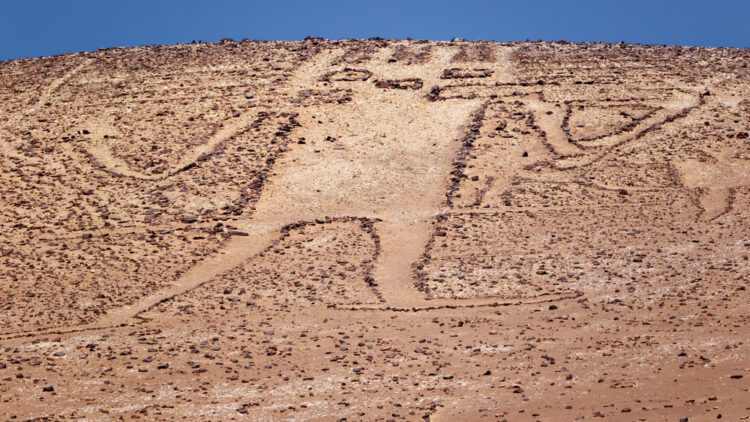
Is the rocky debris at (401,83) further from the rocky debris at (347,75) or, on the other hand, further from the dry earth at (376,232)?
the rocky debris at (347,75)

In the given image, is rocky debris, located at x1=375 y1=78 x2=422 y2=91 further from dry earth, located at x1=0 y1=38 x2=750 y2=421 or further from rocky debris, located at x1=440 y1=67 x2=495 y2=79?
rocky debris, located at x1=440 y1=67 x2=495 y2=79

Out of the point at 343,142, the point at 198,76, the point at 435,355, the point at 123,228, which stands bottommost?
the point at 435,355

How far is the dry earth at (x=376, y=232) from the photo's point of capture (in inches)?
477

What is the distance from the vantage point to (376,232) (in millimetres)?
19234

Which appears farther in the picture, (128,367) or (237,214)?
(237,214)

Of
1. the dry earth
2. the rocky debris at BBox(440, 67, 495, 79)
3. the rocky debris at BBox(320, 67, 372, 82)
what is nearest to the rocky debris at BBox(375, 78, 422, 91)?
the dry earth

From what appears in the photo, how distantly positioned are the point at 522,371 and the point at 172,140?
13.7 m

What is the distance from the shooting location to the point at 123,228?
19938 mm

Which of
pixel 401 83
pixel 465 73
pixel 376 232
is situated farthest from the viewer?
pixel 465 73

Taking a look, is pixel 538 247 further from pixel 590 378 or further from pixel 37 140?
pixel 37 140

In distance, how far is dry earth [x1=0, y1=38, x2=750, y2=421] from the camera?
12.1m

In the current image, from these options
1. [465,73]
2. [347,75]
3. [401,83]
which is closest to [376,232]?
[401,83]

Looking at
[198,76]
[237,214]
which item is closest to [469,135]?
[237,214]

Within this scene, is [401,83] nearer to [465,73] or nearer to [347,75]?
[347,75]
